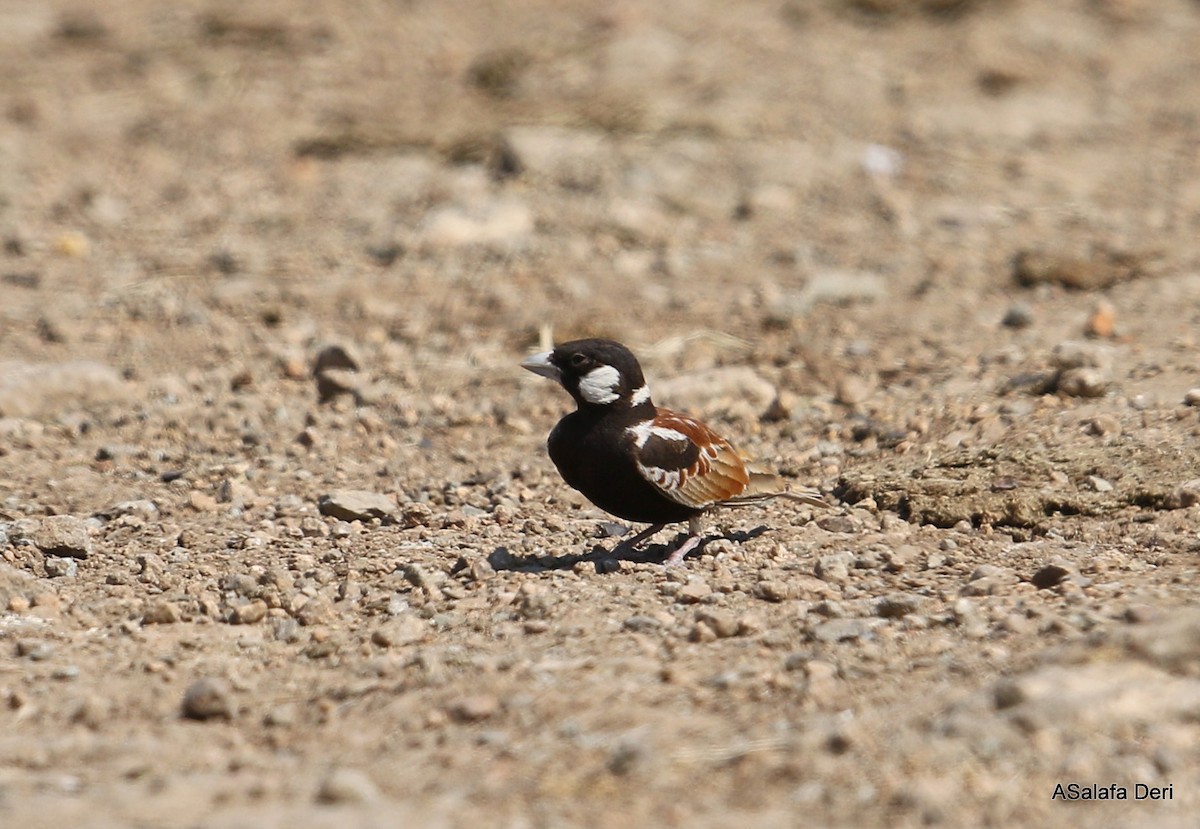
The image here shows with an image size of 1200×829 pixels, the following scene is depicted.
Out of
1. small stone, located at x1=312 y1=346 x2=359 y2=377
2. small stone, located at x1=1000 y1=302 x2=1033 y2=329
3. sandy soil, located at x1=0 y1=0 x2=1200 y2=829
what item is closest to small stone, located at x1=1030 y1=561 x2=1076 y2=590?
sandy soil, located at x1=0 y1=0 x2=1200 y2=829

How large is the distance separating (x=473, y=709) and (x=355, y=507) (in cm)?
234

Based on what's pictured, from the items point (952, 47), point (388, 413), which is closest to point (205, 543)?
point (388, 413)

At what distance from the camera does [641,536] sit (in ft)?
21.0

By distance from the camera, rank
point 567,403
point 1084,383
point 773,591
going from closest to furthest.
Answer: point 773,591, point 1084,383, point 567,403

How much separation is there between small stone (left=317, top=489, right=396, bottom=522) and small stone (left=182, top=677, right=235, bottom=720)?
1974mm

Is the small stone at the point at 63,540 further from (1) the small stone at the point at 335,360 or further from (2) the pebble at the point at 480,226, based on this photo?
(2) the pebble at the point at 480,226

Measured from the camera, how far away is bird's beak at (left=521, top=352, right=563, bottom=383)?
20.4 feet

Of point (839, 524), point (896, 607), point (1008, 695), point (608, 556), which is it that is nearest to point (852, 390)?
point (839, 524)

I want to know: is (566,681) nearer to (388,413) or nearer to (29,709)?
(29,709)

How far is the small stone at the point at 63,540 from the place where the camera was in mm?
6160

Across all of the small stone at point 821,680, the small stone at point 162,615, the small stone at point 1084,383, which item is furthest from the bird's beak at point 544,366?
the small stone at point 1084,383

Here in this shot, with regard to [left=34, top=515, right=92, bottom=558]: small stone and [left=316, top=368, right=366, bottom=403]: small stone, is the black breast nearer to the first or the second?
[left=34, top=515, right=92, bottom=558]: small stone

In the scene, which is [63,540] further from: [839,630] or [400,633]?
[839,630]

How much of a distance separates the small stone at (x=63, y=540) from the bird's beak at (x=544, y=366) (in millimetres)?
1838
